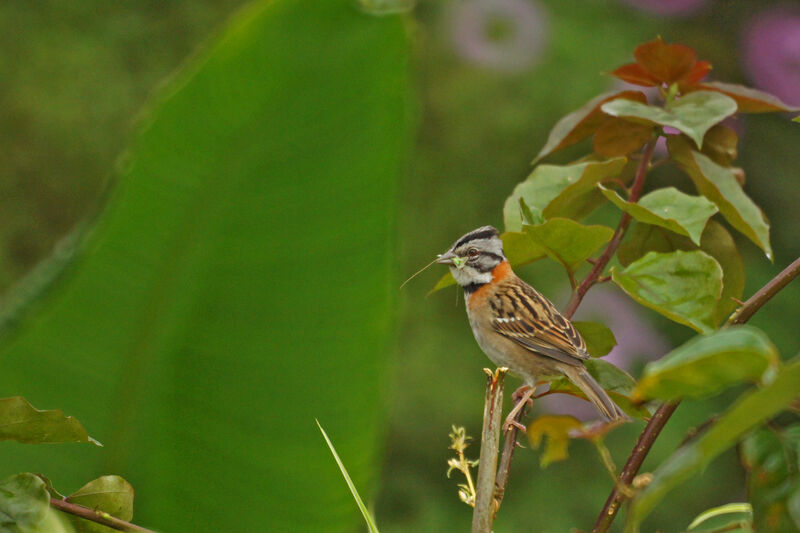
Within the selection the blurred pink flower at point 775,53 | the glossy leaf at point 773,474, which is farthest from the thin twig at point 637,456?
the blurred pink flower at point 775,53

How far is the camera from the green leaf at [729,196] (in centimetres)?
72

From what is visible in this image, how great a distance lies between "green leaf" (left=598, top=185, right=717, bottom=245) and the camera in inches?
25.8

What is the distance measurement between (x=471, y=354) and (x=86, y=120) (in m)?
1.33

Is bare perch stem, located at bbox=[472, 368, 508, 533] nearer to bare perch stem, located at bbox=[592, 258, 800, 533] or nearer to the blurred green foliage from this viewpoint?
bare perch stem, located at bbox=[592, 258, 800, 533]

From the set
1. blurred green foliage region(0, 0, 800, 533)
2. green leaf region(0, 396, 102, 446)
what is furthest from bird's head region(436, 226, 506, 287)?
blurred green foliage region(0, 0, 800, 533)

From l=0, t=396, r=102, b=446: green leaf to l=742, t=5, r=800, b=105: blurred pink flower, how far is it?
2.20 m

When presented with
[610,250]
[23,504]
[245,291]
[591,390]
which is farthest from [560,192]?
[23,504]

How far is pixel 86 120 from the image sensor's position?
2662mm

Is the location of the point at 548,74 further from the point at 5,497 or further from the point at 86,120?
the point at 5,497

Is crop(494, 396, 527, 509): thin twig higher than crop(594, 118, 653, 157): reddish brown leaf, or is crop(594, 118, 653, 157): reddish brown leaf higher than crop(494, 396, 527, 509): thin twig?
crop(594, 118, 653, 157): reddish brown leaf

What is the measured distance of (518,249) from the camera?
70 cm

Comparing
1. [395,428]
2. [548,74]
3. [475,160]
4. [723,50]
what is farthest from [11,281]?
[723,50]

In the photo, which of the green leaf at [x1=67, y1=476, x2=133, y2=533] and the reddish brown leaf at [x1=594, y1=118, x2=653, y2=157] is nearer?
the green leaf at [x1=67, y1=476, x2=133, y2=533]

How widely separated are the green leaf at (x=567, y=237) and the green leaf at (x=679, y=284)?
1.2 inches
